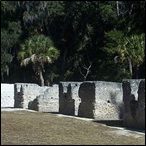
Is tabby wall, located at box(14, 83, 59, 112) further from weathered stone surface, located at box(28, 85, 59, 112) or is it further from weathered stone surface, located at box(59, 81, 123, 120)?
weathered stone surface, located at box(59, 81, 123, 120)

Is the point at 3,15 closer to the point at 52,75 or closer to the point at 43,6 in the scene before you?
the point at 43,6

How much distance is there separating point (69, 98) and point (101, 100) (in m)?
2.81

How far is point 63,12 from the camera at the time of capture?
39.9 meters

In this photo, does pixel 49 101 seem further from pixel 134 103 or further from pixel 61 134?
pixel 61 134

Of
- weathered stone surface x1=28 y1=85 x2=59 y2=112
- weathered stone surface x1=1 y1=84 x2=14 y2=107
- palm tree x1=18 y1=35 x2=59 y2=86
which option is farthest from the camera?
palm tree x1=18 y1=35 x2=59 y2=86

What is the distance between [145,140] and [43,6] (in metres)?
28.8

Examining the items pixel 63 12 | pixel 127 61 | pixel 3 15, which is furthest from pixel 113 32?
pixel 3 15

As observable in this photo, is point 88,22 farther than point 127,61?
Yes

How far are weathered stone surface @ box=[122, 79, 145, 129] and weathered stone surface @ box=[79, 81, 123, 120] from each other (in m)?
2.81

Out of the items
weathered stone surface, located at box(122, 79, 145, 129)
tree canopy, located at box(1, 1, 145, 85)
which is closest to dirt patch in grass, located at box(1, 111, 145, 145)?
weathered stone surface, located at box(122, 79, 145, 129)

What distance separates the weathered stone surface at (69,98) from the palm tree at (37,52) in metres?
11.8

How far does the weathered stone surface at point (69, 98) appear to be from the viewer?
2181 cm

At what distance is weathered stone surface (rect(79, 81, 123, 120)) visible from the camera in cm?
1969

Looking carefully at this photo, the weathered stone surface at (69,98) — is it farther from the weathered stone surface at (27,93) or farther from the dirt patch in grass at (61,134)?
the dirt patch in grass at (61,134)
